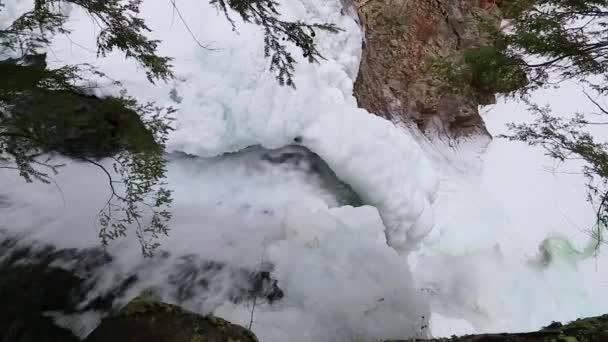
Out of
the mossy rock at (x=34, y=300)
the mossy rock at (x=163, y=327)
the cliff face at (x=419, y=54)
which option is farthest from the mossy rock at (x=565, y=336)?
the cliff face at (x=419, y=54)

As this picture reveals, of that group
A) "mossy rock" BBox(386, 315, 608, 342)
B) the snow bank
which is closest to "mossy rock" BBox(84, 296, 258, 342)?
"mossy rock" BBox(386, 315, 608, 342)

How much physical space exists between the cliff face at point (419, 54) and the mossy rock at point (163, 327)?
655cm

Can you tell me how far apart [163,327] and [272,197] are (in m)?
2.71

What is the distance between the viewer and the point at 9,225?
4.04m

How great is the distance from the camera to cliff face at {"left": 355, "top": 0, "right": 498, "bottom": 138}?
8.95 meters

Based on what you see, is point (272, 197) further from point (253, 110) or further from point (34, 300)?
point (34, 300)

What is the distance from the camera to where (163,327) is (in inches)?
91.9

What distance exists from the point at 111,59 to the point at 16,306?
2.85 meters

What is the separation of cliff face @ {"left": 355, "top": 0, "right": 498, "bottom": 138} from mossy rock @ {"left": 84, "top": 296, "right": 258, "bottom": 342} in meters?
6.55

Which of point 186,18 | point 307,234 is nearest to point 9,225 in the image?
point 307,234

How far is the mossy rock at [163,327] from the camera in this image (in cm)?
228

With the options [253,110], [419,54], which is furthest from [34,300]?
[419,54]

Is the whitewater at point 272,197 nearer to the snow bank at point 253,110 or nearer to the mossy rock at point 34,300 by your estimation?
the snow bank at point 253,110

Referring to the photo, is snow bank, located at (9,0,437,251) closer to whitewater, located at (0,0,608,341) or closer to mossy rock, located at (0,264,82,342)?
whitewater, located at (0,0,608,341)
